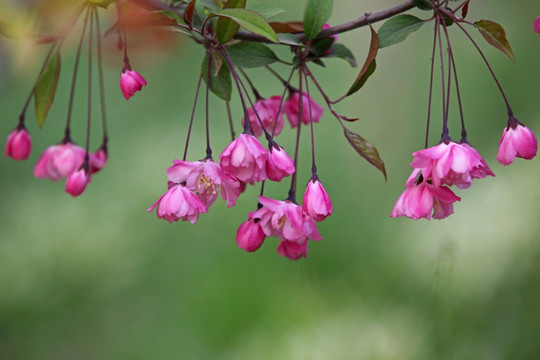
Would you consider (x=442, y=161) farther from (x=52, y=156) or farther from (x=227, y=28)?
(x=52, y=156)

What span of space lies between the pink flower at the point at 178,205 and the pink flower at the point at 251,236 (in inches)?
2.1

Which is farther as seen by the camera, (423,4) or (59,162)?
(59,162)

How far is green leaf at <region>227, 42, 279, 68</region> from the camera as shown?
57cm

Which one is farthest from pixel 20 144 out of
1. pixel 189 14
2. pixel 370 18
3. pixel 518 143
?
pixel 518 143

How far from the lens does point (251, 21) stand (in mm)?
437

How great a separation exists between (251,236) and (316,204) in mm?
85

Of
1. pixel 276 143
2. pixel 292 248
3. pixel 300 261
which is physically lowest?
pixel 300 261

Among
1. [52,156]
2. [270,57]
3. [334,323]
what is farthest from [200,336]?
[270,57]

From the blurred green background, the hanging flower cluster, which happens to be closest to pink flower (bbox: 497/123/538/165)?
the hanging flower cluster

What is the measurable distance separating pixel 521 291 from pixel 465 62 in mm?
850

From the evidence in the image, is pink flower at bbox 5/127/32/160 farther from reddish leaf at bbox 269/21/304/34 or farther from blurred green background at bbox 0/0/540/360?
blurred green background at bbox 0/0/540/360

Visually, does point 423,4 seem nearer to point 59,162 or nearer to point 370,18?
point 370,18

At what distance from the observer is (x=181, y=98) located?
6.58 ft

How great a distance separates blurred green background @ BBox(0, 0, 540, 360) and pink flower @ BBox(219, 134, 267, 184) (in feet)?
2.72
